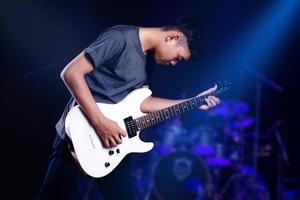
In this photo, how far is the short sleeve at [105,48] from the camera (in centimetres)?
246

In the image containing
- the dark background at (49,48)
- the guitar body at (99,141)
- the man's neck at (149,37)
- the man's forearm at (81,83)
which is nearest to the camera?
the man's forearm at (81,83)

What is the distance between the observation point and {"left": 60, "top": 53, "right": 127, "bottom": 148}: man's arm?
2439mm

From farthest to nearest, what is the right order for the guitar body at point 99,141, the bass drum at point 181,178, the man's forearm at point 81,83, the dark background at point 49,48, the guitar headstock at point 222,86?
the bass drum at point 181,178, the dark background at point 49,48, the guitar headstock at point 222,86, the guitar body at point 99,141, the man's forearm at point 81,83

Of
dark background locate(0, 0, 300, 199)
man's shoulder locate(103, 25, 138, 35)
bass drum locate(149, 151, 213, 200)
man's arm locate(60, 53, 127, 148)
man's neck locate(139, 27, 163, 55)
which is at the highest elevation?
man's shoulder locate(103, 25, 138, 35)

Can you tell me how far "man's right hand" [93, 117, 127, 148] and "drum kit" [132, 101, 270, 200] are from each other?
3.07m

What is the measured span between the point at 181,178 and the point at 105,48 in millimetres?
3573

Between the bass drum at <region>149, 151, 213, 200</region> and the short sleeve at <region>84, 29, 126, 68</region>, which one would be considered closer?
the short sleeve at <region>84, 29, 126, 68</region>

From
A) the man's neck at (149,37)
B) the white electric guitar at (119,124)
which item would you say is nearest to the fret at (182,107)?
the white electric guitar at (119,124)

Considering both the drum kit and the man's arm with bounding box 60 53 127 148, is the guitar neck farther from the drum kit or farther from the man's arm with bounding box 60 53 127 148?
the drum kit

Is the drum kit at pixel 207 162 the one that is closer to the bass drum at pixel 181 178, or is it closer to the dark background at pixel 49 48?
the bass drum at pixel 181 178

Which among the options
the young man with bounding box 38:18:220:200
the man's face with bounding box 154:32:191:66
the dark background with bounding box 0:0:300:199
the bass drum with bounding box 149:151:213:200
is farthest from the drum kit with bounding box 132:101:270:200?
the man's face with bounding box 154:32:191:66

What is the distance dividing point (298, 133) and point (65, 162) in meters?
5.39

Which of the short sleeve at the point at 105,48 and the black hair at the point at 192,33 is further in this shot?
the black hair at the point at 192,33

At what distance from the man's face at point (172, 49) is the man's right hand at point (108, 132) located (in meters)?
0.56
